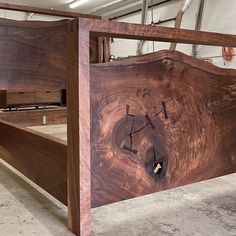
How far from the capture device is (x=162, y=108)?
104cm

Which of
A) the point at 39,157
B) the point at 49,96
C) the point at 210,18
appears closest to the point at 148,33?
the point at 39,157

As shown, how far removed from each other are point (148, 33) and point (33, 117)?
7.56 ft

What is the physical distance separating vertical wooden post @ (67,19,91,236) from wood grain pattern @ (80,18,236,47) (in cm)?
4

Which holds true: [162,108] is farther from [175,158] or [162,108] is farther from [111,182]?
[111,182]

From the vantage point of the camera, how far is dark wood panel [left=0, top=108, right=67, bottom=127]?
275cm

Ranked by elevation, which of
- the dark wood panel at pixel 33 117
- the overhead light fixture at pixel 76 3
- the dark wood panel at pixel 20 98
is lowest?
the dark wood panel at pixel 33 117

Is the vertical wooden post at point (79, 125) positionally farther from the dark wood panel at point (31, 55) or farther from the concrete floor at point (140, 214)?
the dark wood panel at point (31, 55)

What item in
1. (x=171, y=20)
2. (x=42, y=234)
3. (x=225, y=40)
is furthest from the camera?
(x=171, y=20)

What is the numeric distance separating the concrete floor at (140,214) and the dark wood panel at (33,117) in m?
1.39

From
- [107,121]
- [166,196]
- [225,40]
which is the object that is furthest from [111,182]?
[225,40]

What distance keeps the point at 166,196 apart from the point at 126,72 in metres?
0.66

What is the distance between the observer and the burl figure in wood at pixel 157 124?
0.93 m

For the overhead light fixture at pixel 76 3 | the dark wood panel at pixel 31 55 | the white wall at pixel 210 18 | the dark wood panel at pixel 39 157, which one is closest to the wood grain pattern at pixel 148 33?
the dark wood panel at pixel 39 157

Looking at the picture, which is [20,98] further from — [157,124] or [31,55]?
[157,124]
